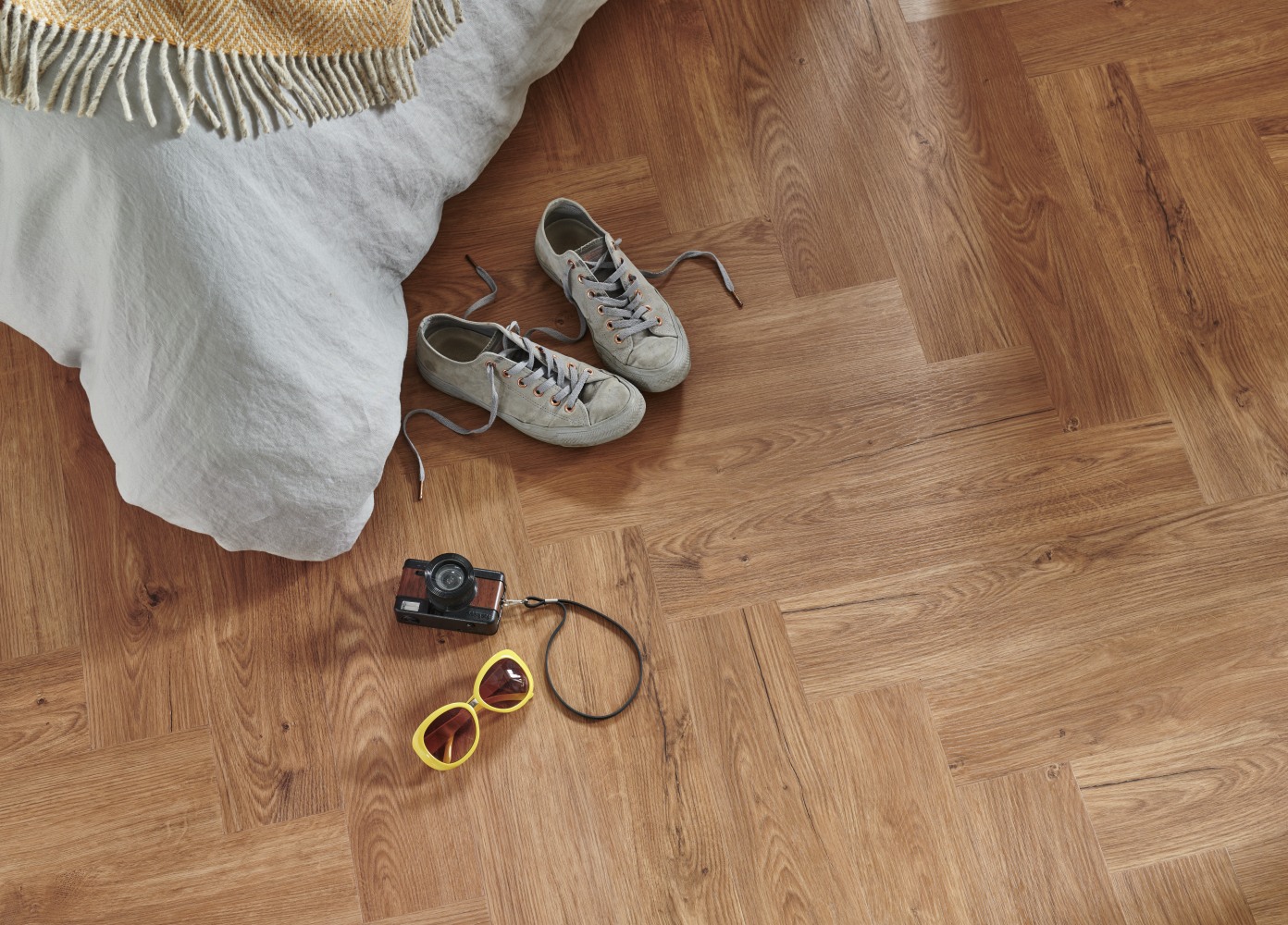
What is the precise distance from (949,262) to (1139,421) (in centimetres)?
31

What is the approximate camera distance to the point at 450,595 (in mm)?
1062

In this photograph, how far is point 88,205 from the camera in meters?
0.87

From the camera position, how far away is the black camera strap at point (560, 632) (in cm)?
110

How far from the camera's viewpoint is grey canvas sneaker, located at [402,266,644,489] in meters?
1.16

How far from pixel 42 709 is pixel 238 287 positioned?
0.56 m

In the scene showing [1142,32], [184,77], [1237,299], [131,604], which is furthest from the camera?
[1142,32]

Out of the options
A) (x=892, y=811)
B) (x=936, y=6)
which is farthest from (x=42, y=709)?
(x=936, y=6)

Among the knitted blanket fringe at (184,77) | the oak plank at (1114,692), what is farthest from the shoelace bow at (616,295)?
the oak plank at (1114,692)

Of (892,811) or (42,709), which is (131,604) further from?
(892,811)

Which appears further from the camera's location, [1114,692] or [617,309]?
[617,309]

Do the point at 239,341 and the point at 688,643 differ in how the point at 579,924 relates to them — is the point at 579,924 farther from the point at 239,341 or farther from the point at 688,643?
the point at 239,341

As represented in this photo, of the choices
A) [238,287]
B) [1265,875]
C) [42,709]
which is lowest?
[1265,875]


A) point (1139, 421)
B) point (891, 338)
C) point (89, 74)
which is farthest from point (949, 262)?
point (89, 74)

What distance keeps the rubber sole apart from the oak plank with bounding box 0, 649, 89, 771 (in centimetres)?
53
